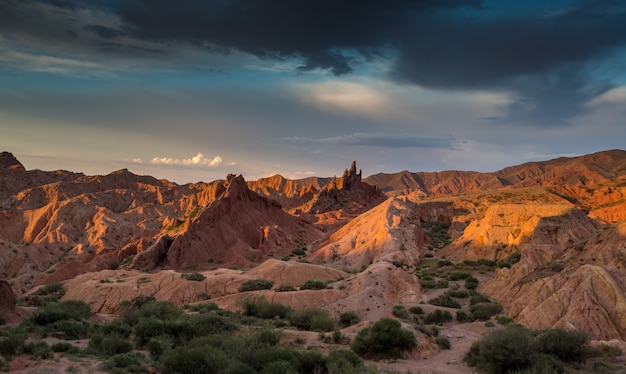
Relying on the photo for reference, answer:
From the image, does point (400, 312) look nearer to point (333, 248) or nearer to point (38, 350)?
point (38, 350)

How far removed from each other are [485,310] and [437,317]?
10.1 ft

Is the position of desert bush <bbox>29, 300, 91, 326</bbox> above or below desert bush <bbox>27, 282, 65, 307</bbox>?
above

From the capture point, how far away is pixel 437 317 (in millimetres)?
28172

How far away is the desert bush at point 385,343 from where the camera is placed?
19.3 m

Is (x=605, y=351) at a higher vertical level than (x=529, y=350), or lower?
lower

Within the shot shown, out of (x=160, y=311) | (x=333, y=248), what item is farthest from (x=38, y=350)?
(x=333, y=248)

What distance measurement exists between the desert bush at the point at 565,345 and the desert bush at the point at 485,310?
35.4ft

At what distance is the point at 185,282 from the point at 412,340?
76.7 feet

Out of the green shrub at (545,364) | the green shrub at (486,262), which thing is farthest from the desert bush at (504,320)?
the green shrub at (486,262)

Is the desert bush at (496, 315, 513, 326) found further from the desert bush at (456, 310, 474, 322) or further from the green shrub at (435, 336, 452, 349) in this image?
the green shrub at (435, 336, 452, 349)

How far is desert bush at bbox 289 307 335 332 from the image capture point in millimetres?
24594

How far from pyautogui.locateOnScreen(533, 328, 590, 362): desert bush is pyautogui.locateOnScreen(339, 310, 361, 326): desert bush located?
11.8m

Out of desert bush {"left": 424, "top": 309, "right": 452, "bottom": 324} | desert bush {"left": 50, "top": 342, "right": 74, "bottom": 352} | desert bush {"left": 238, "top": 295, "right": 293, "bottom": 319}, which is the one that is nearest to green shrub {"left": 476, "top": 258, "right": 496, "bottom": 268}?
desert bush {"left": 424, "top": 309, "right": 452, "bottom": 324}

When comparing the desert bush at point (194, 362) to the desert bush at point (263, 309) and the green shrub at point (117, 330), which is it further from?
the desert bush at point (263, 309)
